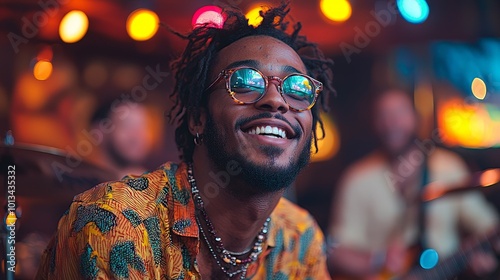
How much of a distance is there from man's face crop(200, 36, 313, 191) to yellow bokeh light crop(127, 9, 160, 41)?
2.32 metres

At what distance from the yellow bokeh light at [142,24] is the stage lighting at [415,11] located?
6.17 feet

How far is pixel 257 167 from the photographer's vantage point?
2484 mm

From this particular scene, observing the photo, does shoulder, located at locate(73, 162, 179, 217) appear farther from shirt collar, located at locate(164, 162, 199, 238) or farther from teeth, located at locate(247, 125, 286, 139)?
teeth, located at locate(247, 125, 286, 139)

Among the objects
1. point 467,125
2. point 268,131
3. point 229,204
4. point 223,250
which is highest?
point 467,125

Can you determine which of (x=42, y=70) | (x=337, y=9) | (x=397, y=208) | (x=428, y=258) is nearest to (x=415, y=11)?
(x=337, y=9)

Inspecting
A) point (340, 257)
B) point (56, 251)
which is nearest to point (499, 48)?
point (340, 257)

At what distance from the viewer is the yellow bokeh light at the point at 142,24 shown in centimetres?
492

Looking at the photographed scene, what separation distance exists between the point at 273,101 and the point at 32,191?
110 cm

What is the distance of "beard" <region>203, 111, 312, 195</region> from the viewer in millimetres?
2492

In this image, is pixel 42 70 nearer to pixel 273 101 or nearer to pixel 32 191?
pixel 32 191

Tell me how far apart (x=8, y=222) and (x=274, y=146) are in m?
1.09

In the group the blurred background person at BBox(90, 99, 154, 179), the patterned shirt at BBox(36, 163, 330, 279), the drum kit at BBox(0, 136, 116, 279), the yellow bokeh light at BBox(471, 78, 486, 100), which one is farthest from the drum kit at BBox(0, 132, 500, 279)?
the yellow bokeh light at BBox(471, 78, 486, 100)

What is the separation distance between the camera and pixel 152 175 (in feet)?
8.76

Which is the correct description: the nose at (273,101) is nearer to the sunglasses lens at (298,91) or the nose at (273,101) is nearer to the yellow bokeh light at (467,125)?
the sunglasses lens at (298,91)
